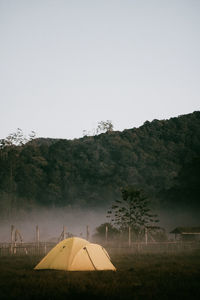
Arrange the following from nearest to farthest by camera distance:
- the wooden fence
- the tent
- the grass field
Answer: the grass field, the tent, the wooden fence

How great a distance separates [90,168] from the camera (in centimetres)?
9388

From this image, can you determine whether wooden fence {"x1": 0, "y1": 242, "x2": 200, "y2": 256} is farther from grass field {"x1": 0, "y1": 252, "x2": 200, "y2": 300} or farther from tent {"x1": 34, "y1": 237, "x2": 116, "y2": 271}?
grass field {"x1": 0, "y1": 252, "x2": 200, "y2": 300}

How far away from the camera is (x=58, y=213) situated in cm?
8838

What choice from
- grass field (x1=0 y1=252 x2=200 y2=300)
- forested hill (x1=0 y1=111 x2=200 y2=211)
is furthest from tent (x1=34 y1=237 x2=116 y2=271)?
forested hill (x1=0 y1=111 x2=200 y2=211)

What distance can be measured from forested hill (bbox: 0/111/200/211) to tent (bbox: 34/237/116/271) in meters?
62.4

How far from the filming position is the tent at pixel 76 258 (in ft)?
49.9

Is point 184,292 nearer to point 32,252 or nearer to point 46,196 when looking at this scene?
point 32,252

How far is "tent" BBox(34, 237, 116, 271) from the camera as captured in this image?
1520 cm

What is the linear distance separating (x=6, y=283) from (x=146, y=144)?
3615 inches

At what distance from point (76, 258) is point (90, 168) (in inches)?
3096

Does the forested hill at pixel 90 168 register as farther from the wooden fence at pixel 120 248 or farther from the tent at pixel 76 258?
the tent at pixel 76 258

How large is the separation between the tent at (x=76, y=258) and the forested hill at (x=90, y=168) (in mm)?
62422

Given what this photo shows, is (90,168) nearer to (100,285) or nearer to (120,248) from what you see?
(120,248)

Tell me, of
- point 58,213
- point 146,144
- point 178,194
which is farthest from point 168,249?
point 146,144
